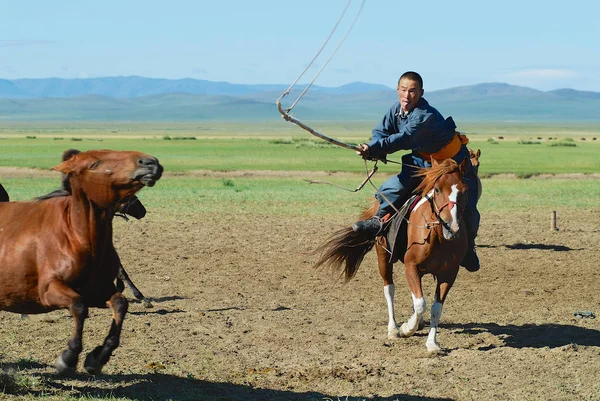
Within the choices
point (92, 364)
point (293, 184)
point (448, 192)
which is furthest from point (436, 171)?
point (293, 184)

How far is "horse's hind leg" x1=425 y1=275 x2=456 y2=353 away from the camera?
8438 mm

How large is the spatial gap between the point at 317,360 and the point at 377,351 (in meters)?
0.70

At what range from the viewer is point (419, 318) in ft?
28.5

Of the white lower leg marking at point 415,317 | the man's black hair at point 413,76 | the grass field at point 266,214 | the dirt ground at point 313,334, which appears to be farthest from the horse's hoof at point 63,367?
the man's black hair at point 413,76

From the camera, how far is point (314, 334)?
9.15 m

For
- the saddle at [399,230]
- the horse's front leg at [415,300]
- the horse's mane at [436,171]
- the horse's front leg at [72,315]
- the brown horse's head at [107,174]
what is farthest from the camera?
the saddle at [399,230]

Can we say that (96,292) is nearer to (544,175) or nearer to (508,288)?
(508,288)

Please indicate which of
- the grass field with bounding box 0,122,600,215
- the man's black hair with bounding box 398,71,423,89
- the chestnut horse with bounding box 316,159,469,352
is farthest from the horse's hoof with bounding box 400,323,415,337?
the grass field with bounding box 0,122,600,215

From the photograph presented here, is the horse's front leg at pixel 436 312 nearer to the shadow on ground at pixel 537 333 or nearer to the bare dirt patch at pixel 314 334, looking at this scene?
the bare dirt patch at pixel 314 334

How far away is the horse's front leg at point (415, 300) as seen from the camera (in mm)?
8523

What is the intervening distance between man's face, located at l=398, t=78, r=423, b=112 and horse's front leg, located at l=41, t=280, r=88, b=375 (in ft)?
12.8

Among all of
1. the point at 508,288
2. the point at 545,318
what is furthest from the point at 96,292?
the point at 508,288

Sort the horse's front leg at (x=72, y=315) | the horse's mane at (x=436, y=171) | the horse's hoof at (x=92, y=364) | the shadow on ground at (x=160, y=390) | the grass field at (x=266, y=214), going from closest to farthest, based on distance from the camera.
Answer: the horse's front leg at (x=72, y=315), the horse's hoof at (x=92, y=364), the shadow on ground at (x=160, y=390), the grass field at (x=266, y=214), the horse's mane at (x=436, y=171)

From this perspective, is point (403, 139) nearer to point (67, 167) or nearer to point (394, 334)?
point (394, 334)
